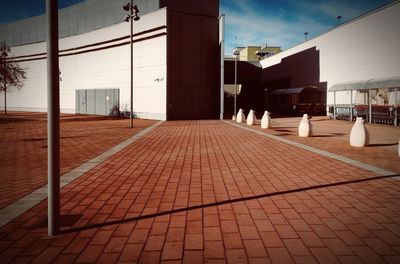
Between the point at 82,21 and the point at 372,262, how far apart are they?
37944mm

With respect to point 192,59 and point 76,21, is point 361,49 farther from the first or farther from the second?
point 76,21

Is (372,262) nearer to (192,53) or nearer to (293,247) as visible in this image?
(293,247)

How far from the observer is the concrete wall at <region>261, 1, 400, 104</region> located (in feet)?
70.3

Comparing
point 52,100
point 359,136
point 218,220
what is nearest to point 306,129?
point 359,136

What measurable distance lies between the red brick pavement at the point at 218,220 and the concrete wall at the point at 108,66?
18548 mm

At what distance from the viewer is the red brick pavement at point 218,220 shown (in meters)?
2.98

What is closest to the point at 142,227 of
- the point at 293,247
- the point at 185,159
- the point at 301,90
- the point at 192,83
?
the point at 293,247

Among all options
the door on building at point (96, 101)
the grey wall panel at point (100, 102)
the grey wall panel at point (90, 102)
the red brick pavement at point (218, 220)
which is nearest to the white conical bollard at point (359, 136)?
the red brick pavement at point (218, 220)

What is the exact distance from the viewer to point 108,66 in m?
29.2

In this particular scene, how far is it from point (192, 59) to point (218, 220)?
2233 cm

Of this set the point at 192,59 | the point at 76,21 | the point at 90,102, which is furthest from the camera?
the point at 76,21

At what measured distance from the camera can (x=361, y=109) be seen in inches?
877

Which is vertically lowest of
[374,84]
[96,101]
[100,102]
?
[100,102]

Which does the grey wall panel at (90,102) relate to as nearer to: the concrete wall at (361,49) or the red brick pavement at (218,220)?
the concrete wall at (361,49)
